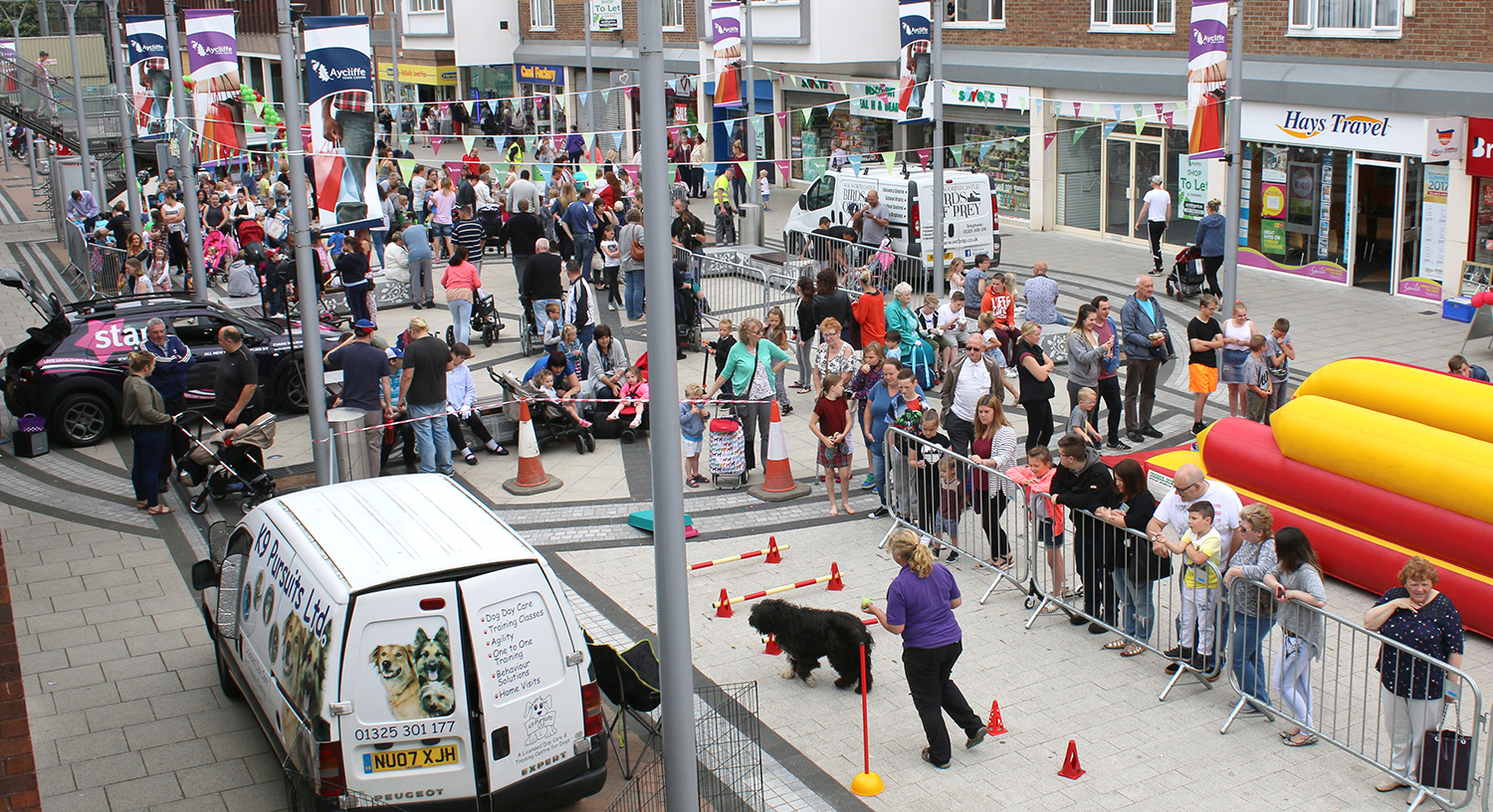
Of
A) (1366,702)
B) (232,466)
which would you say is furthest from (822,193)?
(1366,702)

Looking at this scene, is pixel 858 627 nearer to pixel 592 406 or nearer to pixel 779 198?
pixel 592 406

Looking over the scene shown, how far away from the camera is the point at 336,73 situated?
1198cm

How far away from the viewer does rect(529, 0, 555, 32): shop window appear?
161ft

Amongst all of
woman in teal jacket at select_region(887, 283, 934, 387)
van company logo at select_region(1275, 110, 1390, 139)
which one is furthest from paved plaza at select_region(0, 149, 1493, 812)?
van company logo at select_region(1275, 110, 1390, 139)

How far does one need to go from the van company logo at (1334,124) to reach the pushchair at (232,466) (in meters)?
16.7

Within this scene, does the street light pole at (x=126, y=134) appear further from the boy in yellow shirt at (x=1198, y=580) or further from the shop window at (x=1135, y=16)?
the shop window at (x=1135, y=16)

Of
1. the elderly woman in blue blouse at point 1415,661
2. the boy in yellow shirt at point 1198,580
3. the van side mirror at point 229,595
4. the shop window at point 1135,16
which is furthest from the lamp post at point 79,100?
the elderly woman in blue blouse at point 1415,661

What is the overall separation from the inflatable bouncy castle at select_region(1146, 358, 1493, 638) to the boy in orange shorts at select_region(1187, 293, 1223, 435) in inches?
102

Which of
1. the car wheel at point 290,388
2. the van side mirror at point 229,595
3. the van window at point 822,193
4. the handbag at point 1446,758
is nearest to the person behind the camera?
the handbag at point 1446,758

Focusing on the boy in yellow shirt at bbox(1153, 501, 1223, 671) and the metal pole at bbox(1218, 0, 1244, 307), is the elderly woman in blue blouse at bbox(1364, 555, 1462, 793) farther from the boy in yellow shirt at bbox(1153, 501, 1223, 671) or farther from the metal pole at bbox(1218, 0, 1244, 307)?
the metal pole at bbox(1218, 0, 1244, 307)

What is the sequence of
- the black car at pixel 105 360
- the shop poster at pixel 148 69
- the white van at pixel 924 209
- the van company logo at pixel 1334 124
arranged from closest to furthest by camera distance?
the black car at pixel 105 360 < the van company logo at pixel 1334 124 < the white van at pixel 924 209 < the shop poster at pixel 148 69

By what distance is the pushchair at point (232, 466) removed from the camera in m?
13.2

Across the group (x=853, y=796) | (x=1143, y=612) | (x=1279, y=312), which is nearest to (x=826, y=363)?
(x=1143, y=612)

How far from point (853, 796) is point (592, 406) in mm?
8071
